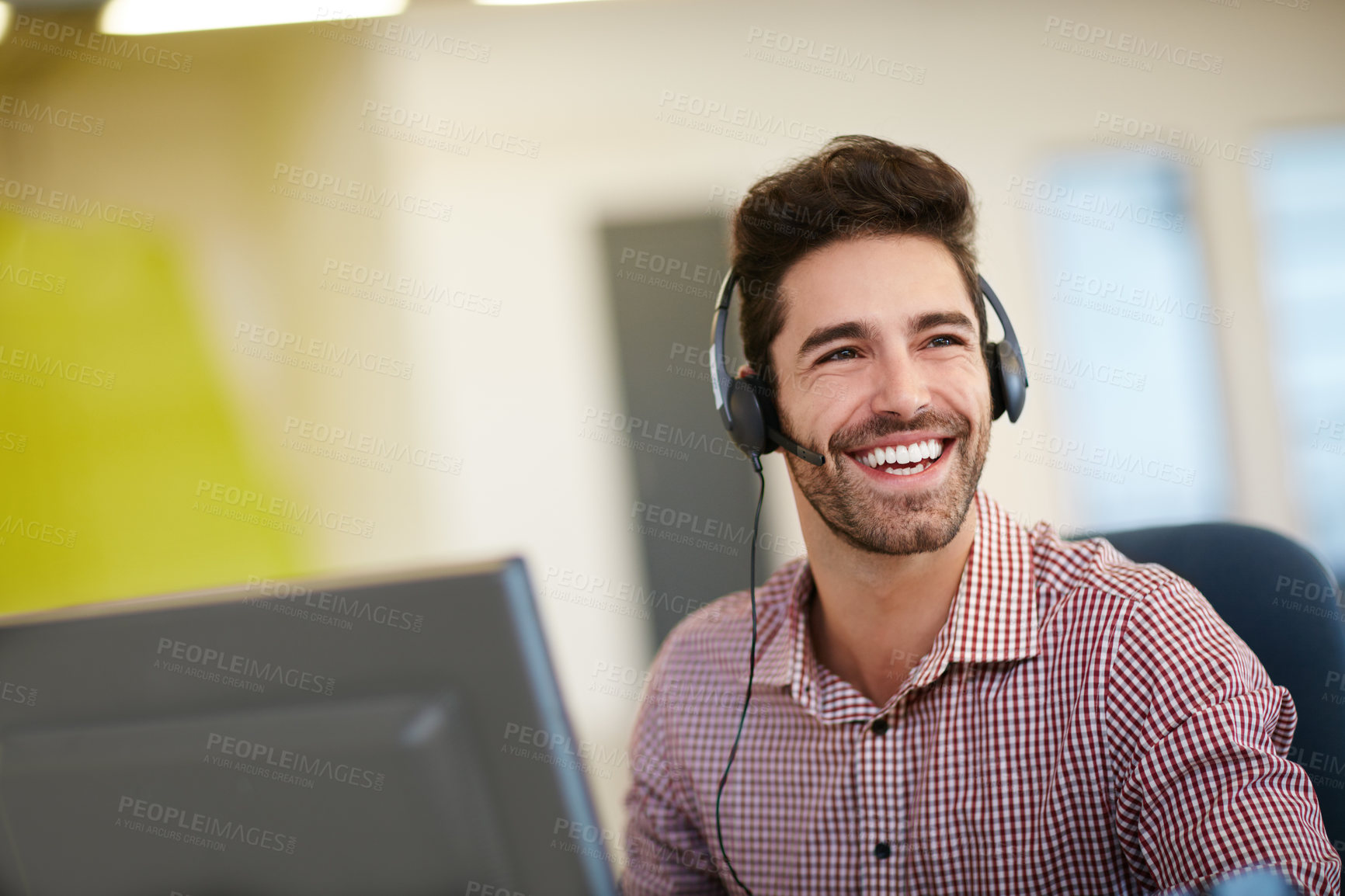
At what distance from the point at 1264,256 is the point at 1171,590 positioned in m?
3.50

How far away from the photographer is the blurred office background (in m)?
3.87

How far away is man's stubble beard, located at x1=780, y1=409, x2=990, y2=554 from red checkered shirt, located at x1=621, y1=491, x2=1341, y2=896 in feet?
0.23

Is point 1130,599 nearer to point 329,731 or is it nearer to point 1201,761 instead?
point 1201,761

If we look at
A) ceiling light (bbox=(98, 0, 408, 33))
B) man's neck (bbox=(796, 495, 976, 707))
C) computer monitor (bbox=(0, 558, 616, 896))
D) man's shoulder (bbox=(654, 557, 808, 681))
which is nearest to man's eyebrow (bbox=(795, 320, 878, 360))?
man's neck (bbox=(796, 495, 976, 707))

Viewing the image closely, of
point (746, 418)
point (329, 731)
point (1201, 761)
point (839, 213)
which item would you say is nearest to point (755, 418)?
point (746, 418)

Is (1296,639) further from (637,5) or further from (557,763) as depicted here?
(637,5)

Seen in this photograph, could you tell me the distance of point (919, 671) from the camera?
1164mm

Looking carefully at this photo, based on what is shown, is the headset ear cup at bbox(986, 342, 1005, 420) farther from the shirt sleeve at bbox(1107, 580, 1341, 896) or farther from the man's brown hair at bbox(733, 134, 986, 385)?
the shirt sleeve at bbox(1107, 580, 1341, 896)

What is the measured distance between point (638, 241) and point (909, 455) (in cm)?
291

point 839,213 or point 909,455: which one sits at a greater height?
point 839,213

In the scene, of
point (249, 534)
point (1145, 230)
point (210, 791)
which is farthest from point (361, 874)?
point (1145, 230)

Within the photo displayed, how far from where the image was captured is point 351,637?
676 millimetres

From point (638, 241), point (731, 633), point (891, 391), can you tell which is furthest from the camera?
point (638, 241)

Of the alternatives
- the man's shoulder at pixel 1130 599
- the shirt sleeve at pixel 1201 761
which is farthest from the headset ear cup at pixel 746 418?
the shirt sleeve at pixel 1201 761
